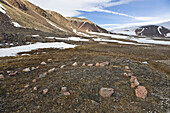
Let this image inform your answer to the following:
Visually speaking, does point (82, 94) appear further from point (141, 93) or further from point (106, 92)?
point (141, 93)

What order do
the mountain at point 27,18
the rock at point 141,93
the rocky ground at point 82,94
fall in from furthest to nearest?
the mountain at point 27,18, the rock at point 141,93, the rocky ground at point 82,94

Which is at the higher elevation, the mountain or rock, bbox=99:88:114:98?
the mountain

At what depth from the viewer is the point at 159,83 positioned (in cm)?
853

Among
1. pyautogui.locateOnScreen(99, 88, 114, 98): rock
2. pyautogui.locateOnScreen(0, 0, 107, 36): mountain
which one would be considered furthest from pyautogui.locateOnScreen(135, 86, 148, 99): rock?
pyautogui.locateOnScreen(0, 0, 107, 36): mountain

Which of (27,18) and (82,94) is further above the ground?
(27,18)

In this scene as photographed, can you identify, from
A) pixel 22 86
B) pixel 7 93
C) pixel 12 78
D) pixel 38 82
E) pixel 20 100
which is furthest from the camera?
pixel 12 78

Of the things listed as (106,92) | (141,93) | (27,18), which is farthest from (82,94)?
(27,18)

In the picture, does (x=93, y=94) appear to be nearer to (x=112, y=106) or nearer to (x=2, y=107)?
(x=112, y=106)

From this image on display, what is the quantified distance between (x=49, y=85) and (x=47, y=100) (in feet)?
5.26

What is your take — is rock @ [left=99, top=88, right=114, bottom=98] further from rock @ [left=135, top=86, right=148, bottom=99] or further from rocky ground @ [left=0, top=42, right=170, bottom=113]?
rock @ [left=135, top=86, right=148, bottom=99]

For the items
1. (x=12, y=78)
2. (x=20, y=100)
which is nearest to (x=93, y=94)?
(x=20, y=100)

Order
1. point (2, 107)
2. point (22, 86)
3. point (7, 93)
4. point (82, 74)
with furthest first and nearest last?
1. point (82, 74)
2. point (22, 86)
3. point (7, 93)
4. point (2, 107)

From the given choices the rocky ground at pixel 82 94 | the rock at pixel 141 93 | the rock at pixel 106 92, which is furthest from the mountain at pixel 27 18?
the rock at pixel 141 93

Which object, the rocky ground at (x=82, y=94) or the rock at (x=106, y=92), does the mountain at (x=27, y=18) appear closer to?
the rocky ground at (x=82, y=94)
